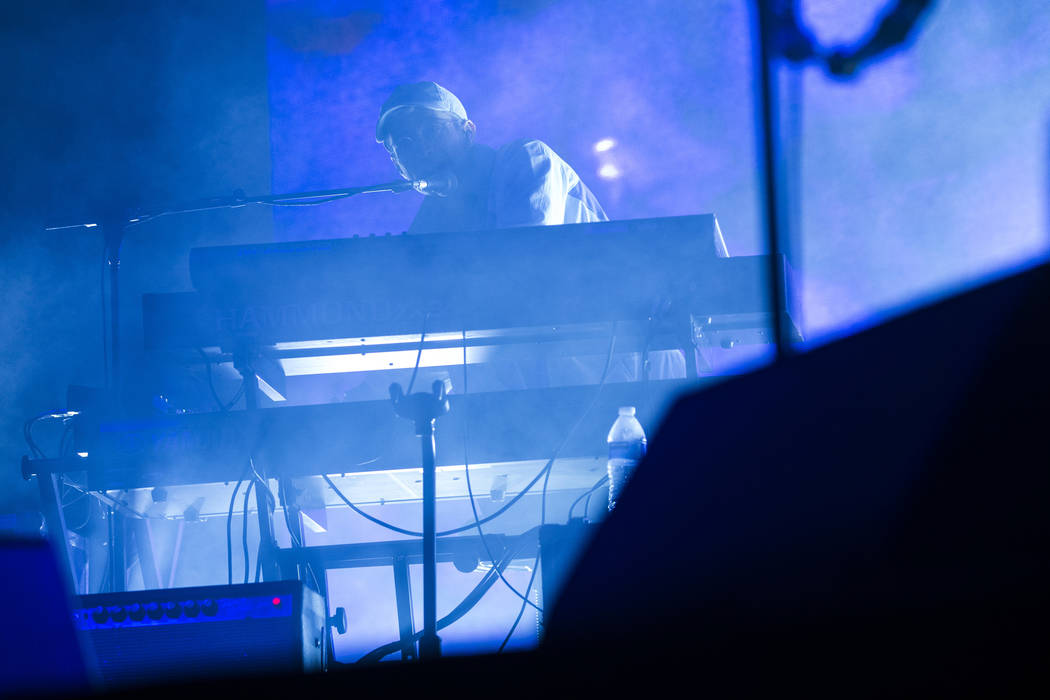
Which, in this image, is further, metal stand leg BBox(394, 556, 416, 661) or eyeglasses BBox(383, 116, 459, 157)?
eyeglasses BBox(383, 116, 459, 157)

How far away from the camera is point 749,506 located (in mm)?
500

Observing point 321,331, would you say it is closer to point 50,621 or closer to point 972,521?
point 50,621

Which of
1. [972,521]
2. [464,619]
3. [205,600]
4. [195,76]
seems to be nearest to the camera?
[972,521]

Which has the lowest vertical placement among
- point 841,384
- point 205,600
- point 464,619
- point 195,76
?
point 464,619

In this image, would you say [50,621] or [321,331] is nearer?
[50,621]

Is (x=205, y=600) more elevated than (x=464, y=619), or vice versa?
(x=205, y=600)

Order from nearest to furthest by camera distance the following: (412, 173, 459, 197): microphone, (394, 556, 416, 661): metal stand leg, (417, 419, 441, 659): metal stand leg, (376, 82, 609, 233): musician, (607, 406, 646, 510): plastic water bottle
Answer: (417, 419, 441, 659): metal stand leg → (607, 406, 646, 510): plastic water bottle → (394, 556, 416, 661): metal stand leg → (412, 173, 459, 197): microphone → (376, 82, 609, 233): musician

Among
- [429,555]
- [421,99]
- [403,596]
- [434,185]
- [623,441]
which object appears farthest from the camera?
[421,99]

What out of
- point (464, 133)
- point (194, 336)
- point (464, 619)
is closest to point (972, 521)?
point (194, 336)

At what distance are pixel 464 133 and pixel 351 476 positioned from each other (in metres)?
1.29

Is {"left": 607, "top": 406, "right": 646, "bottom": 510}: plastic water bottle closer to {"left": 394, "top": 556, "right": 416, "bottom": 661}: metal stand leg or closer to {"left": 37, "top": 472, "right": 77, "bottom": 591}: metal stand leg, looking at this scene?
{"left": 394, "top": 556, "right": 416, "bottom": 661}: metal stand leg

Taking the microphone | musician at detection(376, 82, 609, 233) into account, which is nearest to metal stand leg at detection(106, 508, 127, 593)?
the microphone

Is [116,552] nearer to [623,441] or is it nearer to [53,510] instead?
[53,510]

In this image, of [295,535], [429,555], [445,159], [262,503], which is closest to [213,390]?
[262,503]
